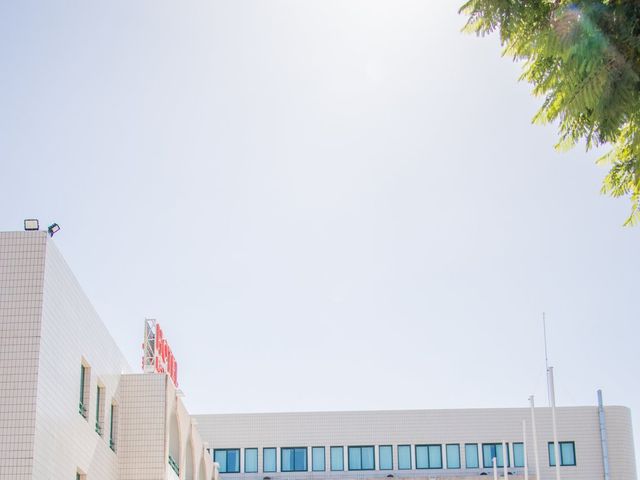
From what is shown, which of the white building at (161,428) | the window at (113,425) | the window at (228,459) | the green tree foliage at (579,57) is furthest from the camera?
the window at (228,459)

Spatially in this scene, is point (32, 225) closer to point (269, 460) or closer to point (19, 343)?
point (19, 343)

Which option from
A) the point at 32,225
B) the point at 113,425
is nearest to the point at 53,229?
the point at 32,225

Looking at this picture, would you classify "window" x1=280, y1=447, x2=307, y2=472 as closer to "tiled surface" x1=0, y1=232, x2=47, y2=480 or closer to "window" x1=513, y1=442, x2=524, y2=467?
"window" x1=513, y1=442, x2=524, y2=467

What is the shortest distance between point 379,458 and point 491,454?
6.57 metres

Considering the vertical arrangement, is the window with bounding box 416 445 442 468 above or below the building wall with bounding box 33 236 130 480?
above

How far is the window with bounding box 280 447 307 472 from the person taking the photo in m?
67.1

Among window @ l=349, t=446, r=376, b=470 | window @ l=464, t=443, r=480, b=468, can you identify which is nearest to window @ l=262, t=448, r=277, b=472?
window @ l=349, t=446, r=376, b=470

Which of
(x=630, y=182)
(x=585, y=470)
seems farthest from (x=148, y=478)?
(x=585, y=470)

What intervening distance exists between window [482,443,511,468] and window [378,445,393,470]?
214 inches

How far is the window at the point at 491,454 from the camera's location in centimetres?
6688

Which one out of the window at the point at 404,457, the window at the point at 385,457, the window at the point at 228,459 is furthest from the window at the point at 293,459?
the window at the point at 404,457

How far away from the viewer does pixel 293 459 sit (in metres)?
67.2

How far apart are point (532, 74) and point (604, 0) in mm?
908

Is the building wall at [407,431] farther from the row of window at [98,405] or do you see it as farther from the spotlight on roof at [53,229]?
the spotlight on roof at [53,229]
